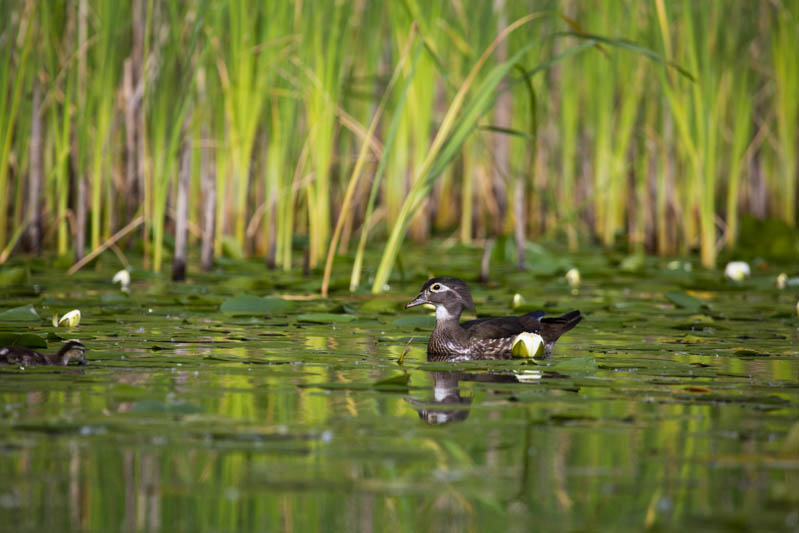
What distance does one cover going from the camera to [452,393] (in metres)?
4.79

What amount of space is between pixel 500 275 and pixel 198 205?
11.4 ft

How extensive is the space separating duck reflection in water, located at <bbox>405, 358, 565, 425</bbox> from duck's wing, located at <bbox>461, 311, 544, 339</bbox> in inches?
22.8

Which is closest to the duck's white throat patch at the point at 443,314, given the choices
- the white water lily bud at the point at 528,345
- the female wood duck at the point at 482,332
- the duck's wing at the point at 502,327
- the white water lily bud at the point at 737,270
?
the female wood duck at the point at 482,332

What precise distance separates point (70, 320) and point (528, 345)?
2.55 metres

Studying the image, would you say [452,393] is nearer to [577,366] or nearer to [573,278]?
[577,366]

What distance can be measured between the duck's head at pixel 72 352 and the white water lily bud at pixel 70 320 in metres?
1.32

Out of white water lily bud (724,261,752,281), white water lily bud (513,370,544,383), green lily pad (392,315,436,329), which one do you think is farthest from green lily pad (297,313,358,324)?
white water lily bud (724,261,752,281)

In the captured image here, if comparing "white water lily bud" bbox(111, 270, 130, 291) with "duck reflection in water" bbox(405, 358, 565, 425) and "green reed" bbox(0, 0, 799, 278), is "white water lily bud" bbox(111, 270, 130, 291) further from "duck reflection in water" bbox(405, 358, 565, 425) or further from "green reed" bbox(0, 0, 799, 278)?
"duck reflection in water" bbox(405, 358, 565, 425)

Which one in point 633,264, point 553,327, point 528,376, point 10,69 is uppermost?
point 10,69

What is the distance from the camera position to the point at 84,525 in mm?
2836

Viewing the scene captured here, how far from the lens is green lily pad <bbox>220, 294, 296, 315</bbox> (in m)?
Result: 7.30

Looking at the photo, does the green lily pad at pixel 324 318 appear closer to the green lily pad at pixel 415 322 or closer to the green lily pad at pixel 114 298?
the green lily pad at pixel 415 322

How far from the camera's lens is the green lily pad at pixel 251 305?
730 cm

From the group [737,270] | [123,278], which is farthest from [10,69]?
[737,270]
